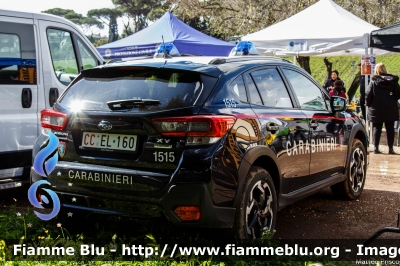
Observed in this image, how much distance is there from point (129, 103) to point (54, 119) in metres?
0.72

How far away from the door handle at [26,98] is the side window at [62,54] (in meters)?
0.49

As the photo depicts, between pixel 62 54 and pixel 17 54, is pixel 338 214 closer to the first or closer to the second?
pixel 62 54

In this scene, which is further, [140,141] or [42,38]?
[42,38]

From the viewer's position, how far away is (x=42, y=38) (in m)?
6.20

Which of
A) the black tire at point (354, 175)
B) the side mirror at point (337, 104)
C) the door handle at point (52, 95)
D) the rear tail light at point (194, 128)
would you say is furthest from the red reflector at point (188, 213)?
the door handle at point (52, 95)

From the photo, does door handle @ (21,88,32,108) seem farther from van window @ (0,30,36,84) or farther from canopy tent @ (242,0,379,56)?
canopy tent @ (242,0,379,56)

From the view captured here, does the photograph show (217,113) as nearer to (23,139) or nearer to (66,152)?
(66,152)

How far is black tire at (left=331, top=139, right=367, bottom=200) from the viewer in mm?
6172

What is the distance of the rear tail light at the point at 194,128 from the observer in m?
3.65

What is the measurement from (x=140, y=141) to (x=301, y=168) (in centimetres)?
182

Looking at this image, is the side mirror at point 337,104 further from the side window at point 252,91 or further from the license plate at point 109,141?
the license plate at point 109,141

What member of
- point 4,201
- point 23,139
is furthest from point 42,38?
point 4,201

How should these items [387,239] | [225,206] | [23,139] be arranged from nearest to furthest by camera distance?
[225,206] → [387,239] → [23,139]

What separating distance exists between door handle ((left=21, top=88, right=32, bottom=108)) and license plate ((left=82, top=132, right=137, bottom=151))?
2.25m
